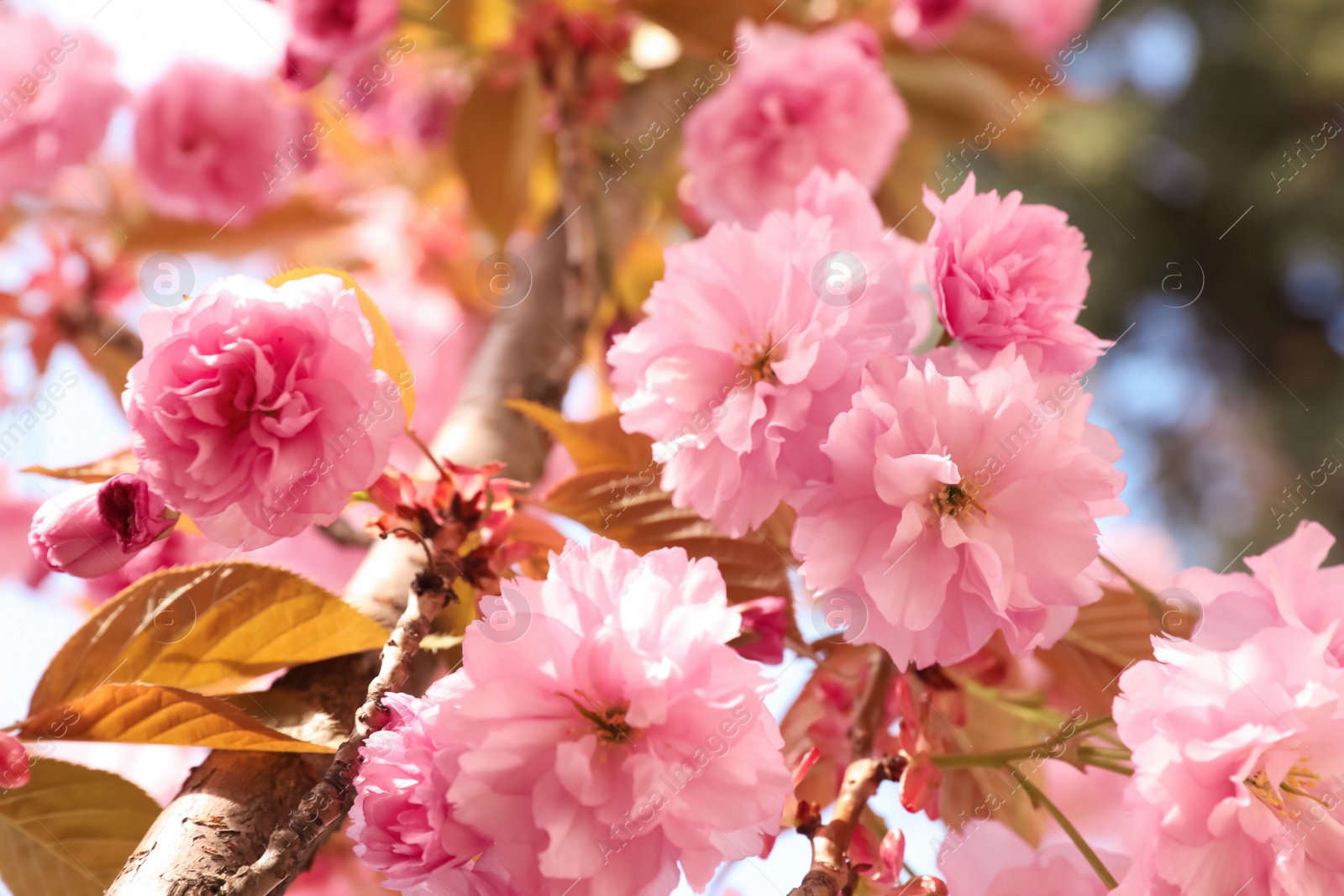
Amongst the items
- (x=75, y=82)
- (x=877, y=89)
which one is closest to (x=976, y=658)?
(x=877, y=89)

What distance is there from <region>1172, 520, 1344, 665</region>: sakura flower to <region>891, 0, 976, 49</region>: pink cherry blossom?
69 centimetres

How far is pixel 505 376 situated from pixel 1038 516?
1.55 feet

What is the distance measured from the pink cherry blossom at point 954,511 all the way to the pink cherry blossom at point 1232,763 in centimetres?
5

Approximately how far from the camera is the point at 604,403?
1.07 metres

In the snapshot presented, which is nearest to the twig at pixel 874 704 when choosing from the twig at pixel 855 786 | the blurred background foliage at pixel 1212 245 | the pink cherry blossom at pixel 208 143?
the twig at pixel 855 786

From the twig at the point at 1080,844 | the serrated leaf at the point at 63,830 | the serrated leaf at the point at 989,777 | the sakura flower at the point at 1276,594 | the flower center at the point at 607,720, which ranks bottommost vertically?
the serrated leaf at the point at 63,830

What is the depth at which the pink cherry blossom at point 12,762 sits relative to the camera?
0.43 meters

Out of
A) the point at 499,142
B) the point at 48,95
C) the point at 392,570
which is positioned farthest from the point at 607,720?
the point at 48,95

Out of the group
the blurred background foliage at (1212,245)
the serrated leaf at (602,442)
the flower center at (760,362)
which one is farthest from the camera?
the blurred background foliage at (1212,245)

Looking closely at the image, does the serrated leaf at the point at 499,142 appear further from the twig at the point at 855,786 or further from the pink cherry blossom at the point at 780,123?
the twig at the point at 855,786

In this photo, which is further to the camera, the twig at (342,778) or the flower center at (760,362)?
the flower center at (760,362)

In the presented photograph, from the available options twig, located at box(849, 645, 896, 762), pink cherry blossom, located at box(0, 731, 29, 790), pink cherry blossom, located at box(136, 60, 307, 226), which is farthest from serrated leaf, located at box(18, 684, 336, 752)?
pink cherry blossom, located at box(136, 60, 307, 226)

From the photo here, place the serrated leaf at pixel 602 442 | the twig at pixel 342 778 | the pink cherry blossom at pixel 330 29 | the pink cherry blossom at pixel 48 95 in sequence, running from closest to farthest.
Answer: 1. the twig at pixel 342 778
2. the serrated leaf at pixel 602 442
3. the pink cherry blossom at pixel 330 29
4. the pink cherry blossom at pixel 48 95

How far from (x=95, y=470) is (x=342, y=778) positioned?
0.79ft
